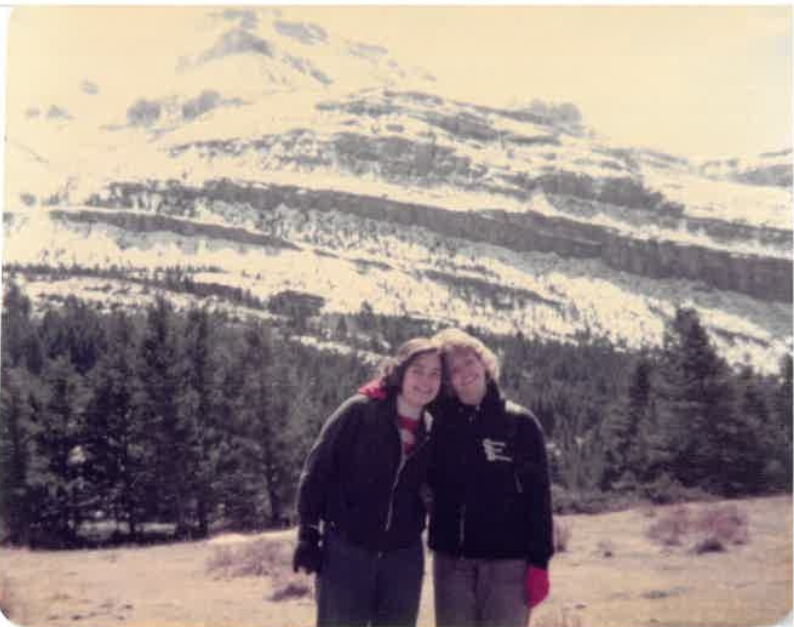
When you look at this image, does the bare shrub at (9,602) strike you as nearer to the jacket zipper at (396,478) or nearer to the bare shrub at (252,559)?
the bare shrub at (252,559)

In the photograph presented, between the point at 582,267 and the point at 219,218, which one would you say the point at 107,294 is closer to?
the point at 219,218

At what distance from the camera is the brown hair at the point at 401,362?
14.1ft

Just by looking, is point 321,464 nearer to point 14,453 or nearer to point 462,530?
point 462,530

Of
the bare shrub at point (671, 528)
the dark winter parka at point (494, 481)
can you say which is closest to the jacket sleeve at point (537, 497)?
the dark winter parka at point (494, 481)

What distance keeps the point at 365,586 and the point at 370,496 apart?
1.34 feet

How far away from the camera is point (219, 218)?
458 inches

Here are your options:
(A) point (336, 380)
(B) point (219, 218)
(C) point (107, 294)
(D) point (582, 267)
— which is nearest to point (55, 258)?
(C) point (107, 294)

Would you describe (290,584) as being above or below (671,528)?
below

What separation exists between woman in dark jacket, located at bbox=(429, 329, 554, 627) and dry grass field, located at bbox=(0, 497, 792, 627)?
3480mm

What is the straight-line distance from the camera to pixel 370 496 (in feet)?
14.4

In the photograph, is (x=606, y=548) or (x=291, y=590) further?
(x=606, y=548)

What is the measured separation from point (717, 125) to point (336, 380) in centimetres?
508

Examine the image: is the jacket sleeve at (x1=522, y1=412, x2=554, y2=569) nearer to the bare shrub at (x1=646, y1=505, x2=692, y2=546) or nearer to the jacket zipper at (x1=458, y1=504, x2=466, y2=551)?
the jacket zipper at (x1=458, y1=504, x2=466, y2=551)

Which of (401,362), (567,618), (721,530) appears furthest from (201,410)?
(401,362)
